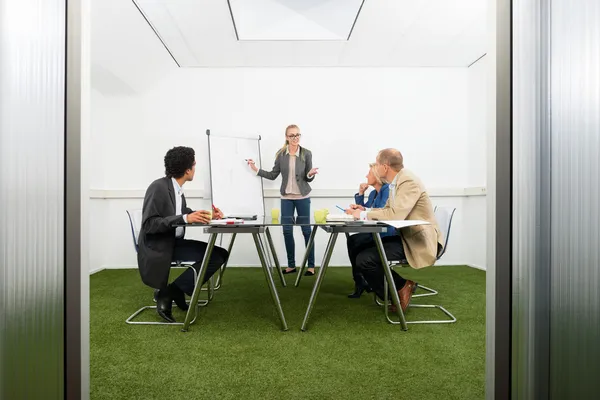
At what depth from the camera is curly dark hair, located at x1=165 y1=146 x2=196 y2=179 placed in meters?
3.00

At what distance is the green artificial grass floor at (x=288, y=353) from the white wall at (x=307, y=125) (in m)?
1.89

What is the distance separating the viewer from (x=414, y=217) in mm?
2961

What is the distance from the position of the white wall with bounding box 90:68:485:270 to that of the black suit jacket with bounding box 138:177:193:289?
95.6 inches

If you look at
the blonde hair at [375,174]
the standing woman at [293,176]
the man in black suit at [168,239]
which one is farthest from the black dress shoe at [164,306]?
the standing woman at [293,176]

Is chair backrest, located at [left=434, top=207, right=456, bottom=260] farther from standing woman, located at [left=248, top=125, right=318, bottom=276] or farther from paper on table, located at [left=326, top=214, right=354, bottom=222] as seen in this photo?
standing woman, located at [left=248, top=125, right=318, bottom=276]

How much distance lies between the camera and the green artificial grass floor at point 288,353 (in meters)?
1.89

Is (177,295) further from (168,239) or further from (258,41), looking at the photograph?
(258,41)

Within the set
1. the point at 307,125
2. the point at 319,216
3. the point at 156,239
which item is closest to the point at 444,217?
the point at 319,216

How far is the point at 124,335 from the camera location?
2.66 m

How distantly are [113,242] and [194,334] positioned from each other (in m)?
3.18

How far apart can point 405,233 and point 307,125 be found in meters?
2.78

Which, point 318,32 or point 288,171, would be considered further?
point 288,171
